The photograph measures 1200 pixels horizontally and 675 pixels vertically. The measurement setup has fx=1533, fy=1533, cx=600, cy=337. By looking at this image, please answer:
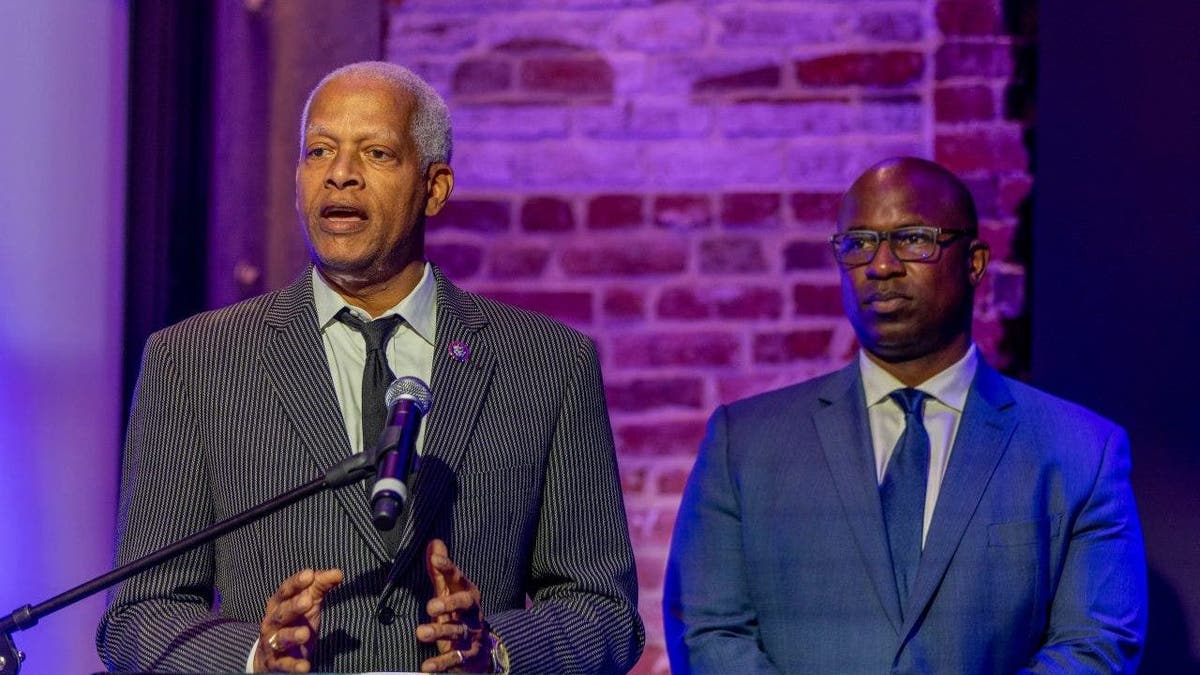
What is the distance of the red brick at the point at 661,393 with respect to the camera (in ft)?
12.4

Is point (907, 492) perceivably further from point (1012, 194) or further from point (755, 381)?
point (1012, 194)

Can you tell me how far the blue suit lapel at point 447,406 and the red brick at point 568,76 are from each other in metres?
1.32

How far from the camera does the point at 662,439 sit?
3783 millimetres

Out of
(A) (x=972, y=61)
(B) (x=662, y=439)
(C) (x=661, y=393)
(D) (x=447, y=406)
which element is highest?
(A) (x=972, y=61)

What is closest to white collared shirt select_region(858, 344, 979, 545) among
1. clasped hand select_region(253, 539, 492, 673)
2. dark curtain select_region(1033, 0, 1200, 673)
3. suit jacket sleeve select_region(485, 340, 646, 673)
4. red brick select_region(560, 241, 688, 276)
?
dark curtain select_region(1033, 0, 1200, 673)

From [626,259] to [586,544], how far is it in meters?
1.39

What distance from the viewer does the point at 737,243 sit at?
3783 millimetres

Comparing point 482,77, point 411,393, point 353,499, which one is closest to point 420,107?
point 353,499

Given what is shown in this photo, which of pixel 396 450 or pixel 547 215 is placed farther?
pixel 547 215

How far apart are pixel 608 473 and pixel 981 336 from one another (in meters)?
1.47

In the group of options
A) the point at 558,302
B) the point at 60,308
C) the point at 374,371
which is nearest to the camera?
the point at 374,371

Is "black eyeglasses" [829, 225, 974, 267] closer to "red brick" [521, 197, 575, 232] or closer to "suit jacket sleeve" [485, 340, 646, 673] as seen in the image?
"suit jacket sleeve" [485, 340, 646, 673]

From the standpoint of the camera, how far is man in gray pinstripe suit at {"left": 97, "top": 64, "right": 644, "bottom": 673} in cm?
232

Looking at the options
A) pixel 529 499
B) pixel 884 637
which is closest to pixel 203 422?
pixel 529 499
